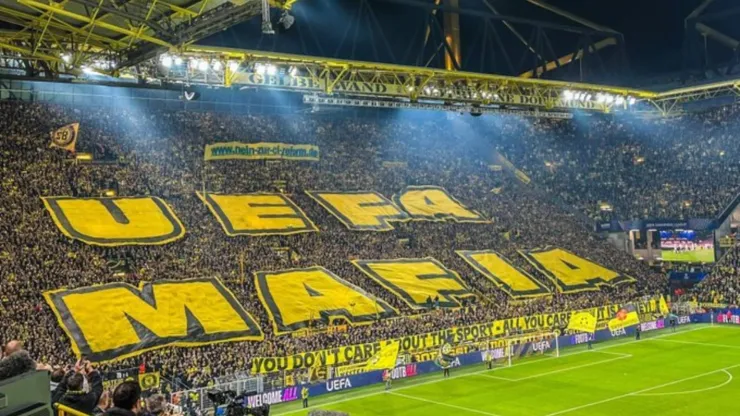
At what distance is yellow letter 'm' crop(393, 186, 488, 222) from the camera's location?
156 feet

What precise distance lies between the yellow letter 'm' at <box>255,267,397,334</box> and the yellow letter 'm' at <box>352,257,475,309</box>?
1.94 m

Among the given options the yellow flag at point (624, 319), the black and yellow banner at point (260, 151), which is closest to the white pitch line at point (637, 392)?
the yellow flag at point (624, 319)

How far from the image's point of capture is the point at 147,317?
101ft

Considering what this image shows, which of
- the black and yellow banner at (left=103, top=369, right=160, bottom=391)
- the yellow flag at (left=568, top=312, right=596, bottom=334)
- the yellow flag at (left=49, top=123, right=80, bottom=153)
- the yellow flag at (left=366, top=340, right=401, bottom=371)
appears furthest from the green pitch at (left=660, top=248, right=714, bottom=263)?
the yellow flag at (left=49, top=123, right=80, bottom=153)

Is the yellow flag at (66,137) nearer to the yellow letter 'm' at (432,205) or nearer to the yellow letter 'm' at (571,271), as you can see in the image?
the yellow letter 'm' at (432,205)

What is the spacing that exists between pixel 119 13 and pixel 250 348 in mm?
15487

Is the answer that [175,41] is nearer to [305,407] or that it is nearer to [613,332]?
[305,407]

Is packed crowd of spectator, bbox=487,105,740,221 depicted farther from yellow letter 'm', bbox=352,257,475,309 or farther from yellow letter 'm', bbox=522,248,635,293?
yellow letter 'm', bbox=352,257,475,309

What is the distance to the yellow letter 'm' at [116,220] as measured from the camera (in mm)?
34500

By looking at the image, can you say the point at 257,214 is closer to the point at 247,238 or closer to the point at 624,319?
the point at 247,238

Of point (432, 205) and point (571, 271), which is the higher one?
point (432, 205)

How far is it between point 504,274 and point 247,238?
16221 millimetres

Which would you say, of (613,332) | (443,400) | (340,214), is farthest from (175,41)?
(613,332)

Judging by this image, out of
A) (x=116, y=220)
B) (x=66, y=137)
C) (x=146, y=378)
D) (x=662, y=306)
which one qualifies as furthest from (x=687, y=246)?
(x=66, y=137)
